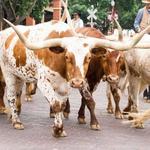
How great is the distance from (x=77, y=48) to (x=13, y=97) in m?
2.00

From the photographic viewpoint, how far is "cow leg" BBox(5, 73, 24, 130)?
9.89 m

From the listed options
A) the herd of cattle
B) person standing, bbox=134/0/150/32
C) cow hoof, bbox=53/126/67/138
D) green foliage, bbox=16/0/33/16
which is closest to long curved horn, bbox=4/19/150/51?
the herd of cattle

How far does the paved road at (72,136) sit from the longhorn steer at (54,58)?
0.86 ft

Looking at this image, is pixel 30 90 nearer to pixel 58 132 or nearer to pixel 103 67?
pixel 103 67

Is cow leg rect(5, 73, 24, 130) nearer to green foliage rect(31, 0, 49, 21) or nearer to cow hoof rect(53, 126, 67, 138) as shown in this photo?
cow hoof rect(53, 126, 67, 138)

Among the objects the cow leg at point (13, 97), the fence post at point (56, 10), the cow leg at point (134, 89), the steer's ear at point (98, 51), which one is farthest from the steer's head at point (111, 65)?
the fence post at point (56, 10)

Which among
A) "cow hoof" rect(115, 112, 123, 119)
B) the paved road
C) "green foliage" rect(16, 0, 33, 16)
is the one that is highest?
"green foliage" rect(16, 0, 33, 16)

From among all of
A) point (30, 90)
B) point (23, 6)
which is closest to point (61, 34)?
point (30, 90)

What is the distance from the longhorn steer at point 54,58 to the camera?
8.55 metres

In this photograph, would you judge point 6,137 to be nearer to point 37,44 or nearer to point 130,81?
point 37,44

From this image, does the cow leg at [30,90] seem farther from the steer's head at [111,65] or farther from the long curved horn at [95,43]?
the long curved horn at [95,43]

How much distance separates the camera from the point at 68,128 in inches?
397

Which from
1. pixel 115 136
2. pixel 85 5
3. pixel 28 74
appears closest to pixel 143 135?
pixel 115 136

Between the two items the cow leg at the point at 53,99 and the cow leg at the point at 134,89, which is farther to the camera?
the cow leg at the point at 134,89
